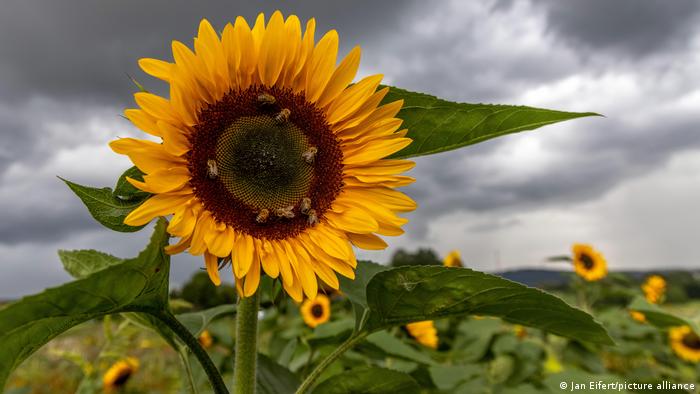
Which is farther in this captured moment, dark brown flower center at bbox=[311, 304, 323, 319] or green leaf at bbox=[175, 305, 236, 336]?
dark brown flower center at bbox=[311, 304, 323, 319]

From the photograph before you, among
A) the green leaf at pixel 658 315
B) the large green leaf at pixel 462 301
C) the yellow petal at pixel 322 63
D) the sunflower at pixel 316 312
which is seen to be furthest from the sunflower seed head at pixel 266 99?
the sunflower at pixel 316 312

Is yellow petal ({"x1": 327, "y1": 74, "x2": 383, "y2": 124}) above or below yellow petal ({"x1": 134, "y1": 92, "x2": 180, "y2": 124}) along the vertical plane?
above

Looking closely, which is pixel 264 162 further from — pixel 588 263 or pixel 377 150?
pixel 588 263

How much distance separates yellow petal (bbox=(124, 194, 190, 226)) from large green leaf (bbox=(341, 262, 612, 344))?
54 centimetres

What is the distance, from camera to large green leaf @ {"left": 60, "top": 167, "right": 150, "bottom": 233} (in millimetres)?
1344

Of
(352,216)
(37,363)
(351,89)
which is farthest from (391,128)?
(37,363)

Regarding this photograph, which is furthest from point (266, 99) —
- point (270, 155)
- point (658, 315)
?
point (658, 315)

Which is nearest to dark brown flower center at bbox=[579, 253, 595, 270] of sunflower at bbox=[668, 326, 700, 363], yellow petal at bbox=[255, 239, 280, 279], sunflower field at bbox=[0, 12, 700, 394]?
sunflower at bbox=[668, 326, 700, 363]

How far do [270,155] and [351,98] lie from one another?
32 centimetres

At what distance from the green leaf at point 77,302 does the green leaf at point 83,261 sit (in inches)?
13.8

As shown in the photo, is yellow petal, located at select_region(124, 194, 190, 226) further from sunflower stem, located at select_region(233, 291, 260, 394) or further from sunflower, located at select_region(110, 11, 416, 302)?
sunflower stem, located at select_region(233, 291, 260, 394)

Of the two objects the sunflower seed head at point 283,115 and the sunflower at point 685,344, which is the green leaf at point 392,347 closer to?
the sunflower seed head at point 283,115

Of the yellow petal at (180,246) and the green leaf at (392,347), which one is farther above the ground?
the yellow petal at (180,246)

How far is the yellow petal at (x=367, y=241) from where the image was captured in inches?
61.2
